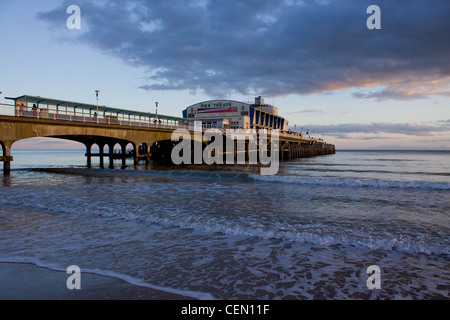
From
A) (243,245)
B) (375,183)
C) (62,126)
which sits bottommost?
(243,245)

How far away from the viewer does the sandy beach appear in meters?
4.19

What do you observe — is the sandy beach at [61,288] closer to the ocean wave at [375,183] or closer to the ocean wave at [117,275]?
the ocean wave at [117,275]

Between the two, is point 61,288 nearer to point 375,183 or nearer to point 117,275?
point 117,275

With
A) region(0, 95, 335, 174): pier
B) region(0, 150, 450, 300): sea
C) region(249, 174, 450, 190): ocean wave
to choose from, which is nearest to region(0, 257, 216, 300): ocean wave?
region(0, 150, 450, 300): sea

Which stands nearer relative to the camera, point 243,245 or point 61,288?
point 61,288

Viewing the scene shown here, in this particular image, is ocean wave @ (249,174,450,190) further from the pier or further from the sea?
the pier

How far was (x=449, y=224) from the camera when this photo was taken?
9.19m

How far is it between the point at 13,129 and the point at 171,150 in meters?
27.2

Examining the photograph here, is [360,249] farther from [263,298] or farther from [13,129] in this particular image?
[13,129]

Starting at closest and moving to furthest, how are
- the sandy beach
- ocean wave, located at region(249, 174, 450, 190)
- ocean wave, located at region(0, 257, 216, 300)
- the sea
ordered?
the sandy beach → ocean wave, located at region(0, 257, 216, 300) → the sea → ocean wave, located at region(249, 174, 450, 190)

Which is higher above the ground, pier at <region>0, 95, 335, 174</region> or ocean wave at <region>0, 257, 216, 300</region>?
pier at <region>0, 95, 335, 174</region>

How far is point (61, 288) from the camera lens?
4.47 metres

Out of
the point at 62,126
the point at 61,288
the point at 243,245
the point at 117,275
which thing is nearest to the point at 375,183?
the point at 243,245

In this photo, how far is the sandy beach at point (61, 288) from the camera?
419 centimetres
